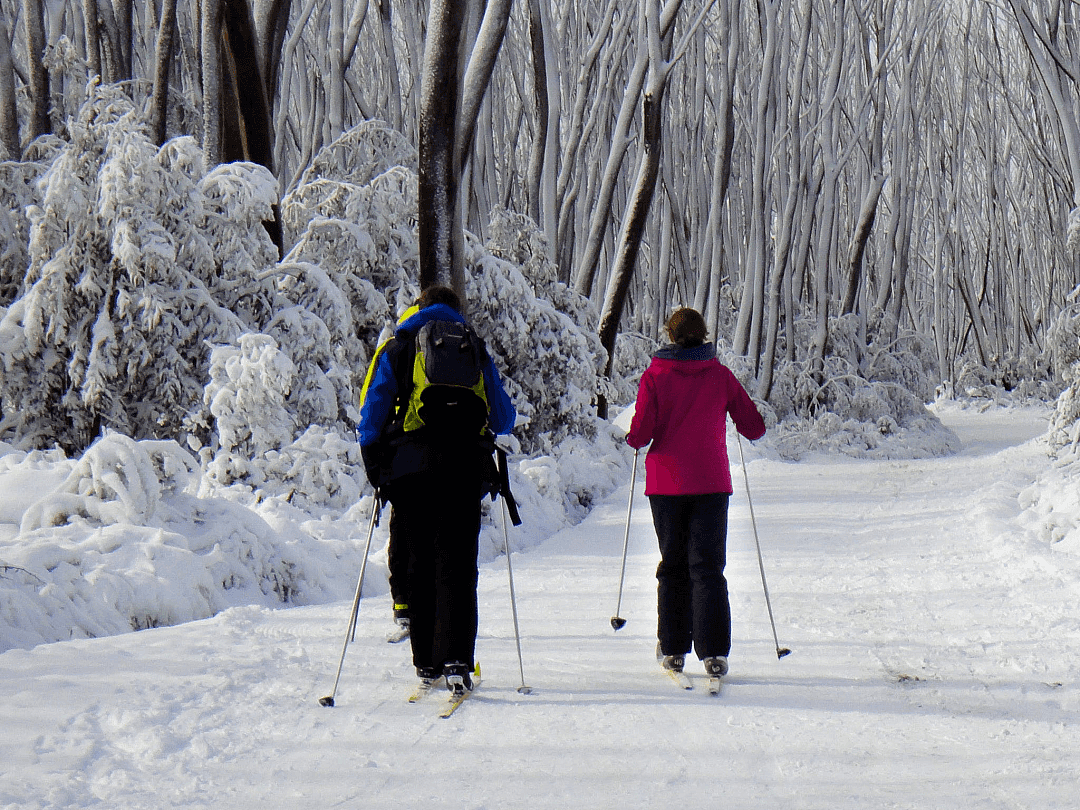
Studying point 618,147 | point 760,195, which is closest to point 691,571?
point 618,147

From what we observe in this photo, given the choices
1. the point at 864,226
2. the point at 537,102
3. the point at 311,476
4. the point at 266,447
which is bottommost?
the point at 311,476

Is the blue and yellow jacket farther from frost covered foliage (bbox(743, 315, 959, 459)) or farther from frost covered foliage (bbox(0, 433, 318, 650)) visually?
frost covered foliage (bbox(743, 315, 959, 459))

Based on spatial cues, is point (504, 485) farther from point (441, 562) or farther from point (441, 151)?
point (441, 151)

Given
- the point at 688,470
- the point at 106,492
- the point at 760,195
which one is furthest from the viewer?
the point at 760,195

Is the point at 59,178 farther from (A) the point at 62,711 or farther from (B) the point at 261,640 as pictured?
(A) the point at 62,711

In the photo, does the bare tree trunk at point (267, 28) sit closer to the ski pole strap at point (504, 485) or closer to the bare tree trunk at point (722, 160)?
the ski pole strap at point (504, 485)

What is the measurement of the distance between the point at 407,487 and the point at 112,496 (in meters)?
3.04

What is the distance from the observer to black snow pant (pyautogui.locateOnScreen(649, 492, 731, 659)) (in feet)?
12.9

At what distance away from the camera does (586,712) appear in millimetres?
3453

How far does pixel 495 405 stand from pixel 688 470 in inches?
33.1

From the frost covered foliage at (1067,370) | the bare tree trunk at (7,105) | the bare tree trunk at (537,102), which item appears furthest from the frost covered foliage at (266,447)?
the bare tree trunk at (537,102)

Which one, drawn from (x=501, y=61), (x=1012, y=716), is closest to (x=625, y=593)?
(x=1012, y=716)

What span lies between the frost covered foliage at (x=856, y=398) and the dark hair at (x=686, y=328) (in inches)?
494

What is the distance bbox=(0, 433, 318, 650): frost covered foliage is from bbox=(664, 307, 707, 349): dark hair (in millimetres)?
2951
